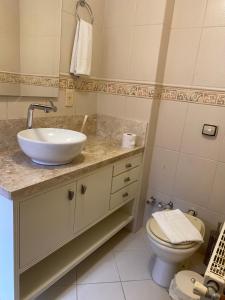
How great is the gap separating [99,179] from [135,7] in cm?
131

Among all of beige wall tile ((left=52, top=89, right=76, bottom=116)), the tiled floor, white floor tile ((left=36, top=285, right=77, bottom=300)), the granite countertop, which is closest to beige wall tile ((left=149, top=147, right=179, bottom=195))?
the granite countertop

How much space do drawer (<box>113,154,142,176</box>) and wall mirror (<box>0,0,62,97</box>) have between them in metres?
0.69

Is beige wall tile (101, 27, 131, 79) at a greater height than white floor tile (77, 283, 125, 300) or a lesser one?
greater

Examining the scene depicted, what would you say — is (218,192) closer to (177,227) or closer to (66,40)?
Result: (177,227)

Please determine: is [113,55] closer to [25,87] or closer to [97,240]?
[25,87]

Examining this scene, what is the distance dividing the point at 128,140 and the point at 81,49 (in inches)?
29.7

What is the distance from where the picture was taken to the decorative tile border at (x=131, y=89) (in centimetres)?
158

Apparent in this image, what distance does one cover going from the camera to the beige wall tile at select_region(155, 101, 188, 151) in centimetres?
181

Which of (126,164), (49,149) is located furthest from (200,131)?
(49,149)

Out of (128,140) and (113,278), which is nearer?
(113,278)

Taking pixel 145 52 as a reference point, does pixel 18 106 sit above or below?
below

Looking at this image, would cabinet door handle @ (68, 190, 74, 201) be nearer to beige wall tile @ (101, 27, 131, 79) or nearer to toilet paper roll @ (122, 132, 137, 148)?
toilet paper roll @ (122, 132, 137, 148)

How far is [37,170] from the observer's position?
3.94 ft

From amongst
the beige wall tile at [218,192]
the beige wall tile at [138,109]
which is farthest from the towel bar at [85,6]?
the beige wall tile at [218,192]
